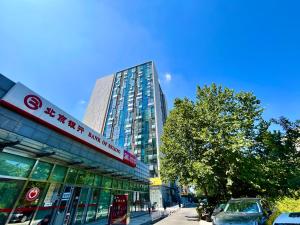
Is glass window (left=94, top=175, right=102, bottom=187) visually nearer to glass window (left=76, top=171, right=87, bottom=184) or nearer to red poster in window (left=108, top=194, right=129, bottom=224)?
glass window (left=76, top=171, right=87, bottom=184)

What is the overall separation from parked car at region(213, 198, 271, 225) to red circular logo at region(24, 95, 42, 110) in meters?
9.50

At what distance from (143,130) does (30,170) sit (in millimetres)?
33230

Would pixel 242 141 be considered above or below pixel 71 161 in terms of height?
above

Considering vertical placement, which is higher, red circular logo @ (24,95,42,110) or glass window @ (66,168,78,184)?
red circular logo @ (24,95,42,110)

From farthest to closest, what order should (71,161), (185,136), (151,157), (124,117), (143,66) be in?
1. (143,66)
2. (124,117)
3. (151,157)
4. (185,136)
5. (71,161)

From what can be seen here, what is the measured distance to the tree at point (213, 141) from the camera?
1391cm

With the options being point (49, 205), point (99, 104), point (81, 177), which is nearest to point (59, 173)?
point (49, 205)

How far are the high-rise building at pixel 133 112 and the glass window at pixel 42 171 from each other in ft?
86.3

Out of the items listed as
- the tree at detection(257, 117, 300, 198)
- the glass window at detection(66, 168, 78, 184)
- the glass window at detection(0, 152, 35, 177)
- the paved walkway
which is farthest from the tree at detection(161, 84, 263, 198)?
the glass window at detection(0, 152, 35, 177)

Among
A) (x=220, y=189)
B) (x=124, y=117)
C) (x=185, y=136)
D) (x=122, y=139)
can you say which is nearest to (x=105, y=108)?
(x=124, y=117)

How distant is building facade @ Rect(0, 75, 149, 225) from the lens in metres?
7.28

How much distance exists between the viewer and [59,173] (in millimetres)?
10047

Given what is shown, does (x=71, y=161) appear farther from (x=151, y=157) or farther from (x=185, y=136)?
(x=151, y=157)

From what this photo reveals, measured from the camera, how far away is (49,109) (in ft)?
29.6
